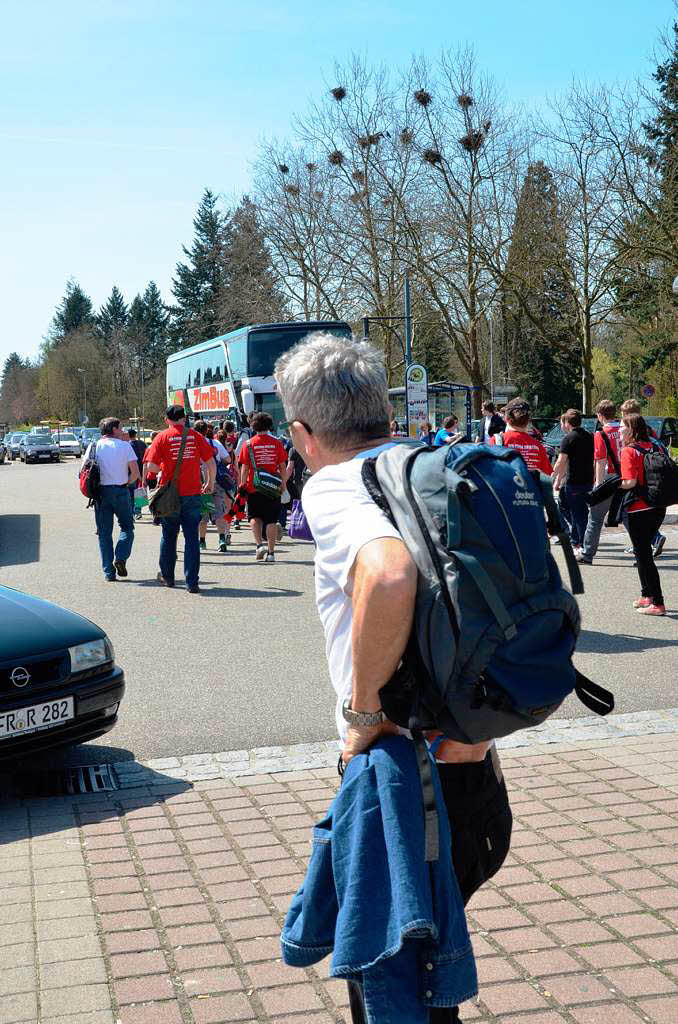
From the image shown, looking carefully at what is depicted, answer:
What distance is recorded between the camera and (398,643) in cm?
203

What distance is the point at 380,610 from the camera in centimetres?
200

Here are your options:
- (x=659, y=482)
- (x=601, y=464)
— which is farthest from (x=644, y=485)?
(x=601, y=464)

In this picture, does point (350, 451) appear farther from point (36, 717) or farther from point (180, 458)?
point (180, 458)

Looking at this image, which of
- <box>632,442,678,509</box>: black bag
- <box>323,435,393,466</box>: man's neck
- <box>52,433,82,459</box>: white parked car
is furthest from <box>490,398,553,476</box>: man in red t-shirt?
<box>52,433,82,459</box>: white parked car

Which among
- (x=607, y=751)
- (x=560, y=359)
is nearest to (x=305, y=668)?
(x=607, y=751)

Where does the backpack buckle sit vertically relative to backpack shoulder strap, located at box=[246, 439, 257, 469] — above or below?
above

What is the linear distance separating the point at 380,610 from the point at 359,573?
8 centimetres

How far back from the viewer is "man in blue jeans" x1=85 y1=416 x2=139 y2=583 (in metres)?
12.4

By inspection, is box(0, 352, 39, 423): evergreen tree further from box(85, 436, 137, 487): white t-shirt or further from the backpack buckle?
the backpack buckle

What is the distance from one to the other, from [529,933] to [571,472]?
1039cm

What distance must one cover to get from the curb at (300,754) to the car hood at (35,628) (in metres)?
0.73

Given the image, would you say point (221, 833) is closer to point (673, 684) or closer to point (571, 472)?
point (673, 684)

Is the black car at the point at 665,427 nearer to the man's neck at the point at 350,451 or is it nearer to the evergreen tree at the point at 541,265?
the evergreen tree at the point at 541,265

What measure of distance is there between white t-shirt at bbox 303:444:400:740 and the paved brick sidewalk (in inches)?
58.1
